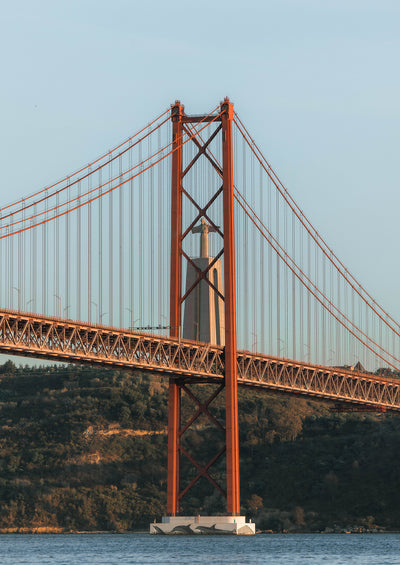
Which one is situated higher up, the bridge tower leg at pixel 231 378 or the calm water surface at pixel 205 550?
the bridge tower leg at pixel 231 378

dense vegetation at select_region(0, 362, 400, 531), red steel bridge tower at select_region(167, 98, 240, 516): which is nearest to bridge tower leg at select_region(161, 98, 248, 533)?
red steel bridge tower at select_region(167, 98, 240, 516)

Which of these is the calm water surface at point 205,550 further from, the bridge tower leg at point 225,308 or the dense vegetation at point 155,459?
the dense vegetation at point 155,459

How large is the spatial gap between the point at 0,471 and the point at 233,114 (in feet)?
148

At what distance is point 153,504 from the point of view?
105250mm

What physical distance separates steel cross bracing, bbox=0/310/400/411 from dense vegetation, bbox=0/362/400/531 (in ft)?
43.8

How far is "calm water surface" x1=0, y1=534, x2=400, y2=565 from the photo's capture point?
5956 cm

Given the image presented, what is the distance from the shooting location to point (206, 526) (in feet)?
246

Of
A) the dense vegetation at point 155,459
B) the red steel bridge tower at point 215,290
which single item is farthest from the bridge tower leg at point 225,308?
the dense vegetation at point 155,459

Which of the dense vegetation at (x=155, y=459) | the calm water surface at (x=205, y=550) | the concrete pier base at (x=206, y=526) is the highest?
the dense vegetation at (x=155, y=459)

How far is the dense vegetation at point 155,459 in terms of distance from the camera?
10181 cm

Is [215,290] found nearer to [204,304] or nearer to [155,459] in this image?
[204,304]

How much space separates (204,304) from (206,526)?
41.1 feet

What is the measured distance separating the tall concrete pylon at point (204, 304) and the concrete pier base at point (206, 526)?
9911 millimetres

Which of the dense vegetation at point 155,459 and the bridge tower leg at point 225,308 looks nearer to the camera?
the bridge tower leg at point 225,308
